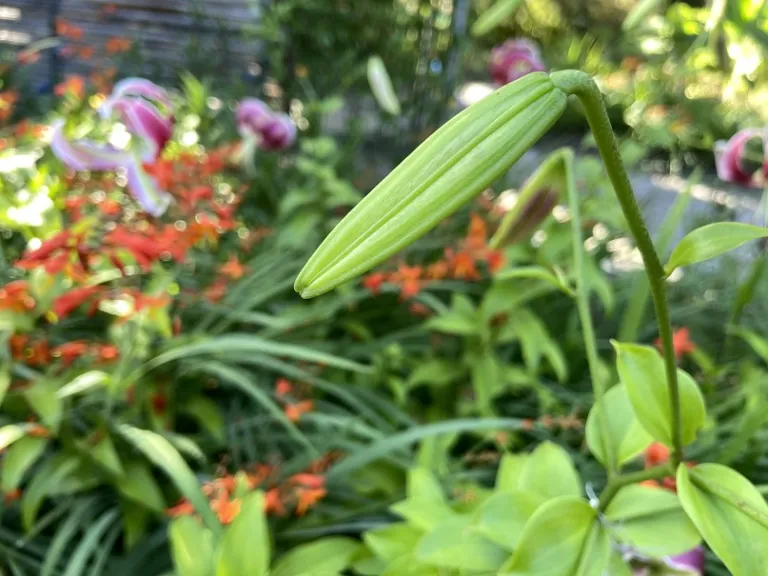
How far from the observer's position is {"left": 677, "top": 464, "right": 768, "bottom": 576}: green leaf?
0.26 metres

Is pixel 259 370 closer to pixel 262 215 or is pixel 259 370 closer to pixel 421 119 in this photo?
pixel 262 215

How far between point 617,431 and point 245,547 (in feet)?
0.78

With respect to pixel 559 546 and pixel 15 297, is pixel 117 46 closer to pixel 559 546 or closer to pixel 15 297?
pixel 15 297

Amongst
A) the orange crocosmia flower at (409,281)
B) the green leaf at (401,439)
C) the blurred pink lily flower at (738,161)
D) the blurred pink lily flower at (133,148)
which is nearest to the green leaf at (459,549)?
the green leaf at (401,439)

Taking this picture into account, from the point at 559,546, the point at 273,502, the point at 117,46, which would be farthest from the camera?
the point at 117,46

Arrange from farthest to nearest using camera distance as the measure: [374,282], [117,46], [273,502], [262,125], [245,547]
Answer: [117,46] < [262,125] < [374,282] < [273,502] < [245,547]

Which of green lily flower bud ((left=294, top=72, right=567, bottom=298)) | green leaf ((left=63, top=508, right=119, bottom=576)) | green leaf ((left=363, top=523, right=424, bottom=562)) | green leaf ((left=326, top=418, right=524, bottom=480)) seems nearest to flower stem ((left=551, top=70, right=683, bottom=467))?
green lily flower bud ((left=294, top=72, right=567, bottom=298))

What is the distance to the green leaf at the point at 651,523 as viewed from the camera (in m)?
0.32

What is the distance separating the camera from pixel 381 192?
179mm

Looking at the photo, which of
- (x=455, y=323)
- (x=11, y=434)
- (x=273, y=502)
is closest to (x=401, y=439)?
(x=273, y=502)

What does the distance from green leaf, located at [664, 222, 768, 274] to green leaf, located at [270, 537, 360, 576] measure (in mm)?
360

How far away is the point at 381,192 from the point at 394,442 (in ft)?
1.56

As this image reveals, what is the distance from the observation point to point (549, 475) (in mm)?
421

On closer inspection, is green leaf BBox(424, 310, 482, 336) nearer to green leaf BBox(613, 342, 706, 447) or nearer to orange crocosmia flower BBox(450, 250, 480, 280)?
orange crocosmia flower BBox(450, 250, 480, 280)
